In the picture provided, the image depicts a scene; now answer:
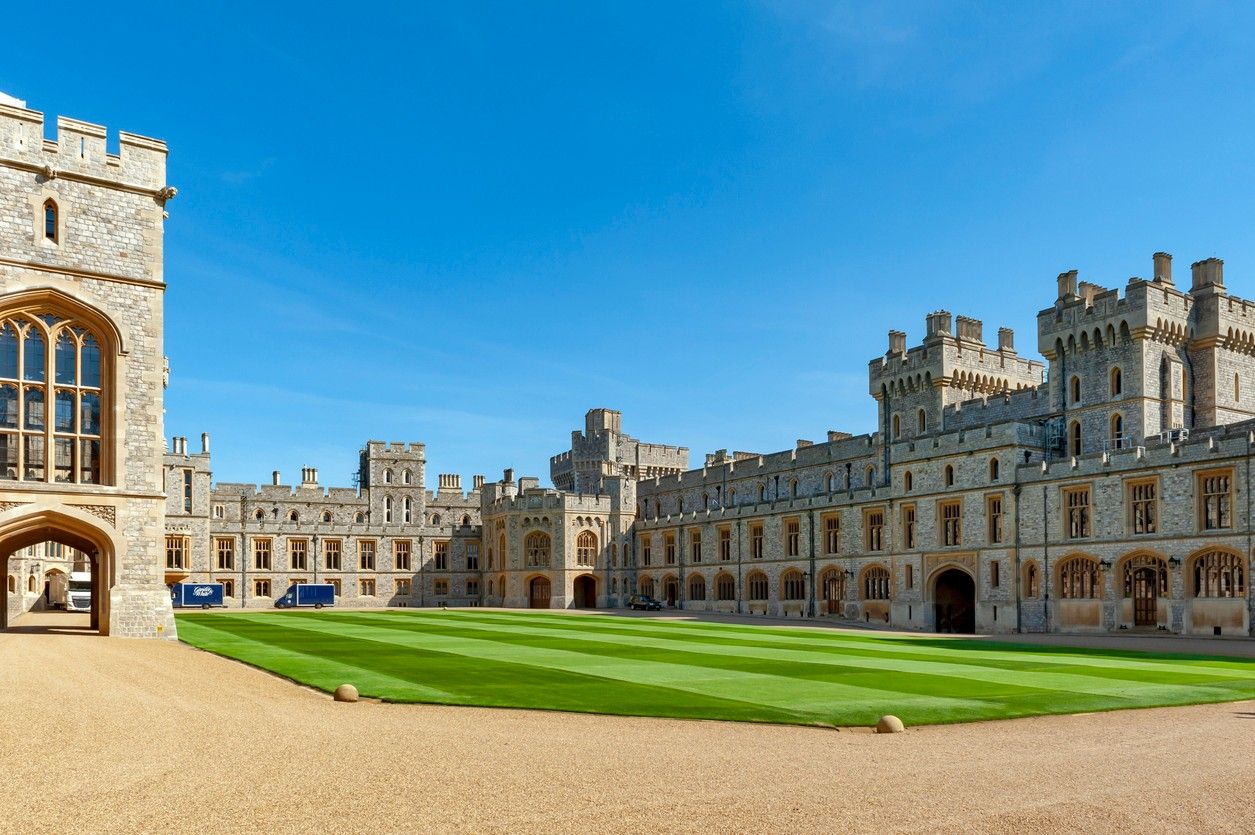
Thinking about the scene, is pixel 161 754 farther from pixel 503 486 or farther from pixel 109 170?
pixel 503 486

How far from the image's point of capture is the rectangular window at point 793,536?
54375 millimetres

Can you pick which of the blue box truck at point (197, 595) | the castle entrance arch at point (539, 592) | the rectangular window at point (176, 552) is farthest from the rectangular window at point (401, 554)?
the blue box truck at point (197, 595)

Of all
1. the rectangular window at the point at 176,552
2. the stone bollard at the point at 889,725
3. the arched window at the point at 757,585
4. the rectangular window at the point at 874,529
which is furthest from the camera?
the rectangular window at the point at 176,552

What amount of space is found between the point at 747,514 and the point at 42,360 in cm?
3846

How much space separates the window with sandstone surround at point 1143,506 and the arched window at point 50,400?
32.2 metres

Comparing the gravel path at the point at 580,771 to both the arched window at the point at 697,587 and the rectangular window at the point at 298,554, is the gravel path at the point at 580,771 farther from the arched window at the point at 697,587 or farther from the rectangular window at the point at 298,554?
the rectangular window at the point at 298,554

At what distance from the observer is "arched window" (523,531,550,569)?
6762 cm

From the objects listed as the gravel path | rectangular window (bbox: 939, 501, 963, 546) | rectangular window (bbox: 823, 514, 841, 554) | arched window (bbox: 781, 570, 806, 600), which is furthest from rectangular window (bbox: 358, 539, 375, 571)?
the gravel path

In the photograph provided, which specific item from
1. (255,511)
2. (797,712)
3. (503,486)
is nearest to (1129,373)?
(797,712)

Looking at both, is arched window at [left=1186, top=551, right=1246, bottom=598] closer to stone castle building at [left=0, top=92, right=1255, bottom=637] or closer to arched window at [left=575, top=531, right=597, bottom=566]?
stone castle building at [left=0, top=92, right=1255, bottom=637]

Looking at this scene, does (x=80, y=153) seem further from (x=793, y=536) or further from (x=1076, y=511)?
(x=793, y=536)

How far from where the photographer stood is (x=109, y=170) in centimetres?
2777

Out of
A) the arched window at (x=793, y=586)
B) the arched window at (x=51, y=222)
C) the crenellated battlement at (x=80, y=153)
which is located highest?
the crenellated battlement at (x=80, y=153)

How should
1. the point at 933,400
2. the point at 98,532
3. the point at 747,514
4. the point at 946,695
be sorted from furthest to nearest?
1. the point at 747,514
2. the point at 933,400
3. the point at 98,532
4. the point at 946,695
